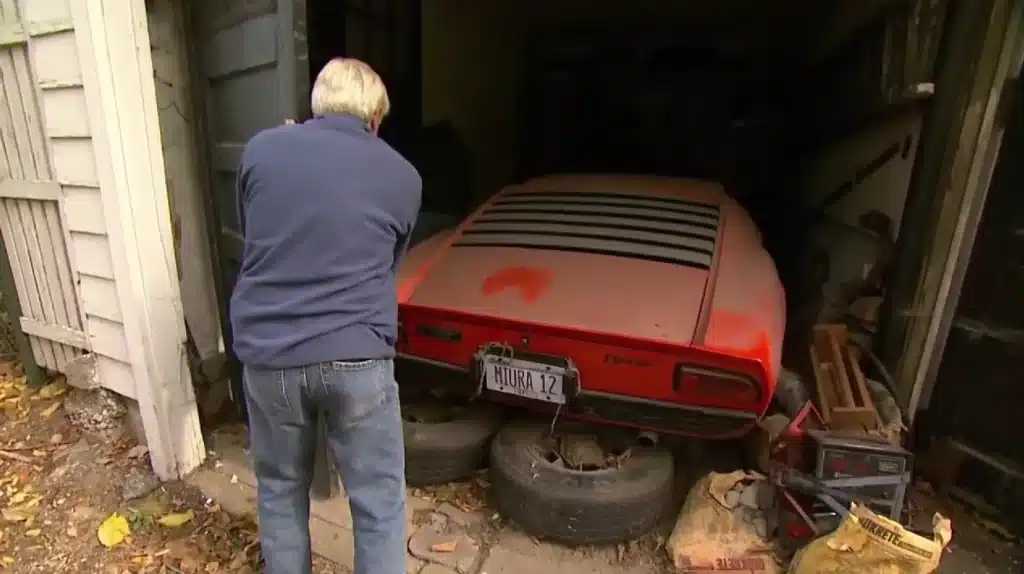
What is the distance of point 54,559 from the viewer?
250cm

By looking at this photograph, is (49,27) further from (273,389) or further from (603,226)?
(603,226)

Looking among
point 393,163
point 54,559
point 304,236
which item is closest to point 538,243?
point 393,163

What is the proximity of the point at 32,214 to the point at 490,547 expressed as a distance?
8.80 feet

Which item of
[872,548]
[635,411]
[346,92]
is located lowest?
[872,548]

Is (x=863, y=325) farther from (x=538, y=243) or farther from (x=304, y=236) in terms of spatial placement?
(x=304, y=236)

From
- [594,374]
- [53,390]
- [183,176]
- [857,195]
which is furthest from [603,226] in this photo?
[53,390]

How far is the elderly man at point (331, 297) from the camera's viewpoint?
1.88 meters

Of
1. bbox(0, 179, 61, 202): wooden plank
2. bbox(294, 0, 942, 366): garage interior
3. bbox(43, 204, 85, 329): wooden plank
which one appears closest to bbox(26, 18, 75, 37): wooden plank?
bbox(0, 179, 61, 202): wooden plank

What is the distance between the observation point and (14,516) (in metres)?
2.69

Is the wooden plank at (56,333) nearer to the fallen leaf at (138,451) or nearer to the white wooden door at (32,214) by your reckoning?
the white wooden door at (32,214)

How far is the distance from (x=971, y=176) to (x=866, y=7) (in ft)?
7.44

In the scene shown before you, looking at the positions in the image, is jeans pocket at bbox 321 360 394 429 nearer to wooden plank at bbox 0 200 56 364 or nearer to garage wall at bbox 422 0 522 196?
wooden plank at bbox 0 200 56 364

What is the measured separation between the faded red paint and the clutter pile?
1.06 m

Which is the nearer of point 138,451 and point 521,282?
point 521,282
